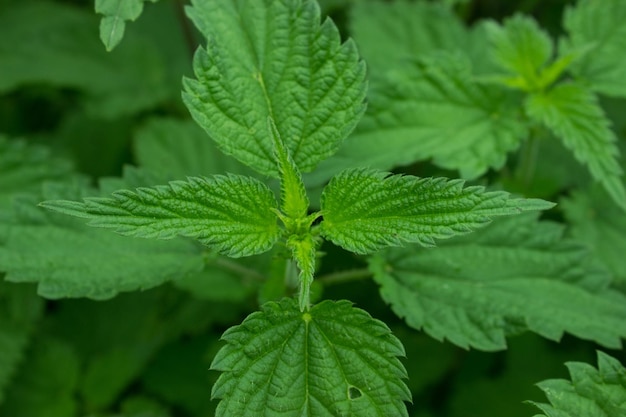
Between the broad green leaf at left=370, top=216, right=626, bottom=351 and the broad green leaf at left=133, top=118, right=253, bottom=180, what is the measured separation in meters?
1.04

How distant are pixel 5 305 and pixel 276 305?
174 cm

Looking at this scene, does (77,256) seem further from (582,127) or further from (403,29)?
(403,29)

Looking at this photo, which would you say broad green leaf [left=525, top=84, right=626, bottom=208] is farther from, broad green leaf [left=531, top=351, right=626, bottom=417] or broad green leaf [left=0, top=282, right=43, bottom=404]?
broad green leaf [left=0, top=282, right=43, bottom=404]

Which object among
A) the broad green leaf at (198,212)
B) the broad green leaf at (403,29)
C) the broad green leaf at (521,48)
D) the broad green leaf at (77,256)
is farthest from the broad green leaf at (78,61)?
the broad green leaf at (198,212)

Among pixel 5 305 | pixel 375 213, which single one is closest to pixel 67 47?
pixel 5 305

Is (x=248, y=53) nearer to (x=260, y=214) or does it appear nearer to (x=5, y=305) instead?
(x=260, y=214)

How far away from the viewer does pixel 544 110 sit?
2613 mm

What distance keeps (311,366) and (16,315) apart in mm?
1733

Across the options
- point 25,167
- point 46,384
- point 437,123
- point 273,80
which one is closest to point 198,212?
point 273,80

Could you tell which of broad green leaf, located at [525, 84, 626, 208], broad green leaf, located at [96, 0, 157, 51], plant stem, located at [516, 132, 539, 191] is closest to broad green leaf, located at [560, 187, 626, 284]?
plant stem, located at [516, 132, 539, 191]

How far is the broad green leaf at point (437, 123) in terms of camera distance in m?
2.49

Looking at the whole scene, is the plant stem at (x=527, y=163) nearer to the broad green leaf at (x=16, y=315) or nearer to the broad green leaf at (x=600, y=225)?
the broad green leaf at (x=600, y=225)

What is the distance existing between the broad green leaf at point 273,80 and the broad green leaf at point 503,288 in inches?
20.8

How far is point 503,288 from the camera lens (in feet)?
7.57
